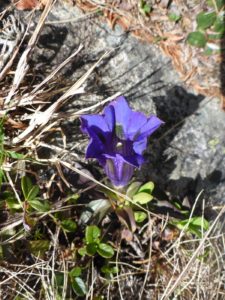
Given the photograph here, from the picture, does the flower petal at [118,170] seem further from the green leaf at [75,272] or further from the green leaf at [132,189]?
the green leaf at [75,272]

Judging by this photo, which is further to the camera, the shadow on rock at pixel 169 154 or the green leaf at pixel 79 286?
the shadow on rock at pixel 169 154

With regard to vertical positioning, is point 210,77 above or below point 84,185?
above

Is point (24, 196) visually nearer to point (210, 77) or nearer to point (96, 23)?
point (96, 23)

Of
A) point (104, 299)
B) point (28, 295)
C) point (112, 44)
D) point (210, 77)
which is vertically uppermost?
point (112, 44)

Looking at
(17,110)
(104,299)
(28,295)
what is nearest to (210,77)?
(17,110)

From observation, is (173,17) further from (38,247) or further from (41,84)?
(38,247)

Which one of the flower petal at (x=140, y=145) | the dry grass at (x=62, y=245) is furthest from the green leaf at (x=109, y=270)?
the flower petal at (x=140, y=145)

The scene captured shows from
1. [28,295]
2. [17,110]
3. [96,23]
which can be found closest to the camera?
[28,295]
